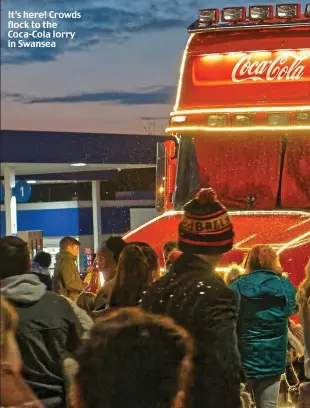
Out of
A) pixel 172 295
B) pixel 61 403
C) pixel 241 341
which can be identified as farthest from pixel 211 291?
pixel 241 341

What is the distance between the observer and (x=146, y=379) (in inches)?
146

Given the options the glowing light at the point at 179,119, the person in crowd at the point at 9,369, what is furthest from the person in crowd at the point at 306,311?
the glowing light at the point at 179,119

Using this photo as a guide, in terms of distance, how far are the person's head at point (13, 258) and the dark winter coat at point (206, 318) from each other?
0.68 m

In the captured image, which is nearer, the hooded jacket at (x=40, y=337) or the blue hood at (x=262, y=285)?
the hooded jacket at (x=40, y=337)

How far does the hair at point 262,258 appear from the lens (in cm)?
790

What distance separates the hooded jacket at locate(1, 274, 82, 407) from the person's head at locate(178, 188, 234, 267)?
2.47 ft

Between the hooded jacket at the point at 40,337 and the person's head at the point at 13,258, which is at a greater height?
the person's head at the point at 13,258

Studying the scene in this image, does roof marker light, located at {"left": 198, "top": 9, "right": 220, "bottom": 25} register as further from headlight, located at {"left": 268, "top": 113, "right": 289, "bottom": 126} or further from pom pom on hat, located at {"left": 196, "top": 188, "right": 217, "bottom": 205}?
pom pom on hat, located at {"left": 196, "top": 188, "right": 217, "bottom": 205}

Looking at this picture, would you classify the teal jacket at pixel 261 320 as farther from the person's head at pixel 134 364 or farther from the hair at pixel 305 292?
the person's head at pixel 134 364

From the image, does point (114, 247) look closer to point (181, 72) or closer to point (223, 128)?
point (223, 128)

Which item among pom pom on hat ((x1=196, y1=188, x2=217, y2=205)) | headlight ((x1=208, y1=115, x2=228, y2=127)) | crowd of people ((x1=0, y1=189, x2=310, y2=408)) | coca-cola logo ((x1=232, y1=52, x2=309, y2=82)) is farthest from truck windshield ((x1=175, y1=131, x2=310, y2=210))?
pom pom on hat ((x1=196, y1=188, x2=217, y2=205))

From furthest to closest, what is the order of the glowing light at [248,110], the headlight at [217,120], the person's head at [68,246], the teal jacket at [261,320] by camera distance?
the person's head at [68,246]
the headlight at [217,120]
the glowing light at [248,110]
the teal jacket at [261,320]

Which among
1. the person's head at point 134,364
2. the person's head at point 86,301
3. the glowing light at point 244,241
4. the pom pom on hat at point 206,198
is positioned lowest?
the person's head at point 86,301

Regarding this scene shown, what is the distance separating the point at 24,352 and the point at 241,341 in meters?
2.77
